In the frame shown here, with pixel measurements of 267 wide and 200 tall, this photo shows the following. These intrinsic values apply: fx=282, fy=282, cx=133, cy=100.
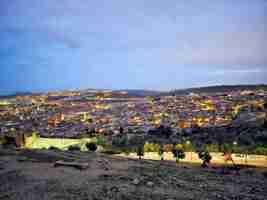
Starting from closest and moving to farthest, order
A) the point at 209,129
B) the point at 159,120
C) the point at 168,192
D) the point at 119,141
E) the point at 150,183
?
the point at 168,192
the point at 150,183
the point at 119,141
the point at 209,129
the point at 159,120

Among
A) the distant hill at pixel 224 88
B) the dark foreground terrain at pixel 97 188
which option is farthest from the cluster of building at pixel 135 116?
the dark foreground terrain at pixel 97 188

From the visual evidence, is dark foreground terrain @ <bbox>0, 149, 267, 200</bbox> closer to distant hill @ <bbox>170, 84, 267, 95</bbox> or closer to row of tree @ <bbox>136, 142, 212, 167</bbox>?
row of tree @ <bbox>136, 142, 212, 167</bbox>

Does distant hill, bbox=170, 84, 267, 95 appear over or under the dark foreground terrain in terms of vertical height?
over

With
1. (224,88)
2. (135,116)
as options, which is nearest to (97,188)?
(135,116)

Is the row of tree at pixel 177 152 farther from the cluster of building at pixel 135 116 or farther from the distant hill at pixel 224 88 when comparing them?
the distant hill at pixel 224 88

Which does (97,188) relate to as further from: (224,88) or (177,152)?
(224,88)

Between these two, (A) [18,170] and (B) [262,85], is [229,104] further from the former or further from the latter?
(A) [18,170]

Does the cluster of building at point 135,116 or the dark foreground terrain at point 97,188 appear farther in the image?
the cluster of building at point 135,116

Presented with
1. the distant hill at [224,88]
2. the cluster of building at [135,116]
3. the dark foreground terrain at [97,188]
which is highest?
the distant hill at [224,88]

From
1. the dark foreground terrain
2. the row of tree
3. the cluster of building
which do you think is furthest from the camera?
the cluster of building

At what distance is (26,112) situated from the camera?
113188 millimetres

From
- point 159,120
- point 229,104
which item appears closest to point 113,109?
point 159,120

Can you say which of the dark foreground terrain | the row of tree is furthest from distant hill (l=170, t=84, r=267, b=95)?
the dark foreground terrain

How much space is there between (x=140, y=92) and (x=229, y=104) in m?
86.5
